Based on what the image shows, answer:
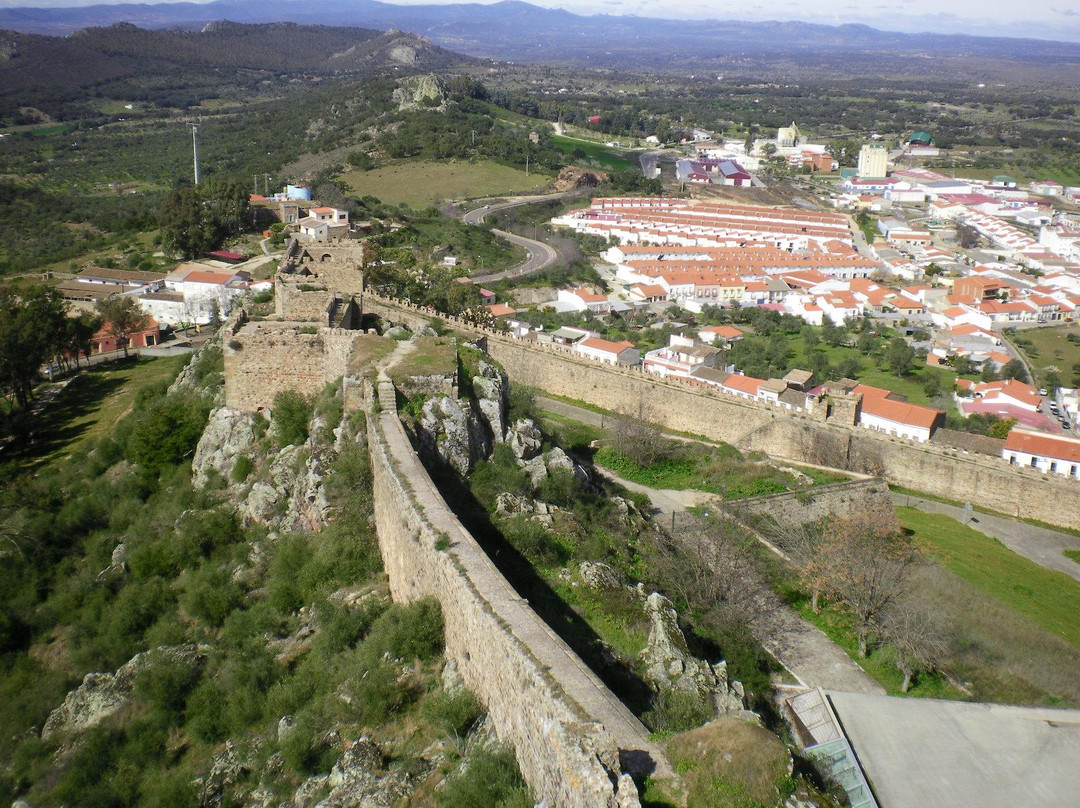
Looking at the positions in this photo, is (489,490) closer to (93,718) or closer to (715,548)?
(715,548)

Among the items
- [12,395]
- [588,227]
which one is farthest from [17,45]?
[12,395]

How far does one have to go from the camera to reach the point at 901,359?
36562 millimetres

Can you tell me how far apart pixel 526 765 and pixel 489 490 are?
19.9ft

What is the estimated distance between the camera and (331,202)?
48406mm

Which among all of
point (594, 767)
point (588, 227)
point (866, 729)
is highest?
point (594, 767)

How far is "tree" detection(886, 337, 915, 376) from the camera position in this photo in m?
36.4

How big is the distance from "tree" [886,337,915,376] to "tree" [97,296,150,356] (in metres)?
28.8

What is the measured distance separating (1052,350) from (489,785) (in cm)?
4274

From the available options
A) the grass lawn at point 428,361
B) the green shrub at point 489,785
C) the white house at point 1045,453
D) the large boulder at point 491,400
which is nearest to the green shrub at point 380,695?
the green shrub at point 489,785

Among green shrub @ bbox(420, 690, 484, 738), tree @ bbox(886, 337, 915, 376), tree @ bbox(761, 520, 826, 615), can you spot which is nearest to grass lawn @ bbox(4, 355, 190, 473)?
tree @ bbox(761, 520, 826, 615)

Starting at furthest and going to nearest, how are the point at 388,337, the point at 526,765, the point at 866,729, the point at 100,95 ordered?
the point at 100,95, the point at 388,337, the point at 866,729, the point at 526,765

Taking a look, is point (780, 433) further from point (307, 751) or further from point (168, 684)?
point (307, 751)

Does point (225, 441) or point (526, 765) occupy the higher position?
point (526, 765)

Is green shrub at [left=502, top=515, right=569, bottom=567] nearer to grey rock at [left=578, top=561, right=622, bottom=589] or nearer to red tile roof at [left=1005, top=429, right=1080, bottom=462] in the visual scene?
grey rock at [left=578, top=561, right=622, bottom=589]
